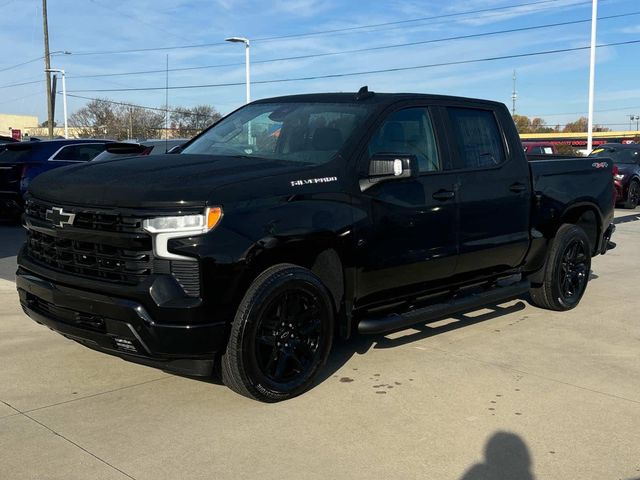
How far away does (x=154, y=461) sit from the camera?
3.50m

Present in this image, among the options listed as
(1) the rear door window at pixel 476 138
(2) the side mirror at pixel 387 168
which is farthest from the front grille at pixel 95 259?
(1) the rear door window at pixel 476 138

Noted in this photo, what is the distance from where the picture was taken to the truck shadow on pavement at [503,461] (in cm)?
343

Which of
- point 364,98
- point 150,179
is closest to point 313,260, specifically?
point 150,179

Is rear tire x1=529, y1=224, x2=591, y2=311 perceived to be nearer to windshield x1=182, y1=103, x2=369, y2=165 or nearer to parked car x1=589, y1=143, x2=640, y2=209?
windshield x1=182, y1=103, x2=369, y2=165

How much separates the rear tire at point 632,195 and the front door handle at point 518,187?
1361 centimetres

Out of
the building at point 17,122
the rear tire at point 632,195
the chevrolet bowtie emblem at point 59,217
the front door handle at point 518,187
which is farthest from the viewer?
the building at point 17,122

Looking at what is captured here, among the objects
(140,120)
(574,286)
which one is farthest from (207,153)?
(140,120)

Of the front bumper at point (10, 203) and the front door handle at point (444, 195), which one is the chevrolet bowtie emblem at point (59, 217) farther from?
the front bumper at point (10, 203)

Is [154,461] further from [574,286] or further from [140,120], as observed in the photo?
[140,120]

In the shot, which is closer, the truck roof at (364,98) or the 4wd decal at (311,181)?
the 4wd decal at (311,181)

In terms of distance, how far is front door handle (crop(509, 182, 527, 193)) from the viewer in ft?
19.4

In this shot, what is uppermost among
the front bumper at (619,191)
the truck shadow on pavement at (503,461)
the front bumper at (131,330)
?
the front bumper at (619,191)

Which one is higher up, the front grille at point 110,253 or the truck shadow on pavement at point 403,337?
the front grille at point 110,253

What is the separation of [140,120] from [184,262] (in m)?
68.1
